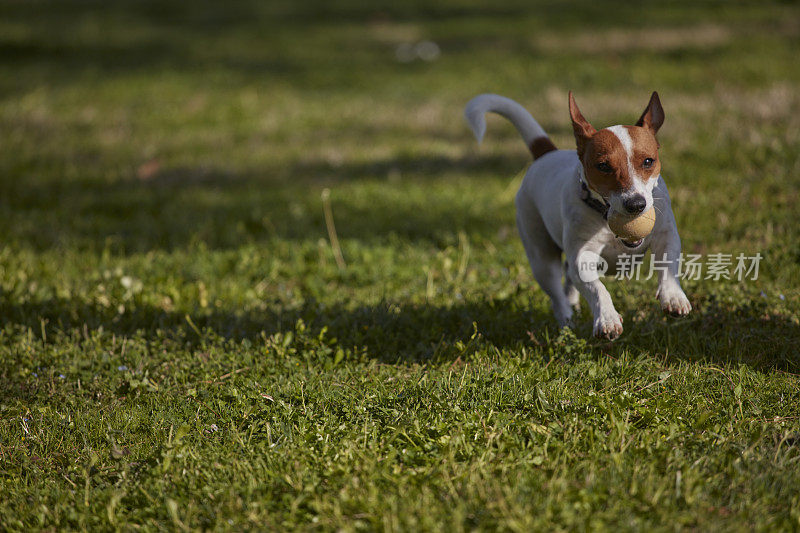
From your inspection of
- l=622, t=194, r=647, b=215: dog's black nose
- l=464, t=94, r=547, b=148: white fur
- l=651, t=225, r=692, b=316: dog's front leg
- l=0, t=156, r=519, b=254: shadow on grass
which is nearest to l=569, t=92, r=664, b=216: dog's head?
l=622, t=194, r=647, b=215: dog's black nose

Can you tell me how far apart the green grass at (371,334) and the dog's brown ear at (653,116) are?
3.77ft

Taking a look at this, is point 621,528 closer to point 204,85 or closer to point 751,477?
point 751,477

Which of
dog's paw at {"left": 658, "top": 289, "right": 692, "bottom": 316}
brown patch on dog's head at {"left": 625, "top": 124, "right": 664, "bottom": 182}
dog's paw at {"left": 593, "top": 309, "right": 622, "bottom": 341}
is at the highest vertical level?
brown patch on dog's head at {"left": 625, "top": 124, "right": 664, "bottom": 182}

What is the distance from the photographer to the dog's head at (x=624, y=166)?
10.9ft

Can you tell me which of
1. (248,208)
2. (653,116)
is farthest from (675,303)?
(248,208)

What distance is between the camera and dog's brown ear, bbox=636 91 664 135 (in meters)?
3.57

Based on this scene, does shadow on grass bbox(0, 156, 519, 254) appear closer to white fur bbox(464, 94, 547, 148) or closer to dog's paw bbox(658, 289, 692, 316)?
white fur bbox(464, 94, 547, 148)

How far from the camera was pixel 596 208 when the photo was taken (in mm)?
3627

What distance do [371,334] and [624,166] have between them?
5.89 ft

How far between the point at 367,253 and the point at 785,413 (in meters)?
3.53

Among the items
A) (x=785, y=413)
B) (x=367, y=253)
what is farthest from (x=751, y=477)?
(x=367, y=253)

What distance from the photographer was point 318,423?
11.2 ft

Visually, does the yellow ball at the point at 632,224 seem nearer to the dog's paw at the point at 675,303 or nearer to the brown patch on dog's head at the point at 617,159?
the brown patch on dog's head at the point at 617,159

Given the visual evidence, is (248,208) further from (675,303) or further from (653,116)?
(675,303)
